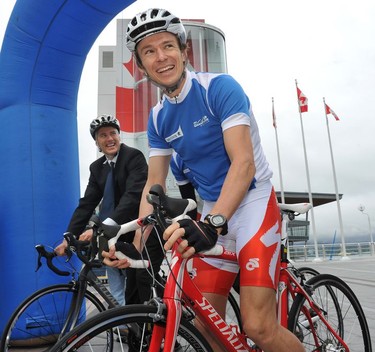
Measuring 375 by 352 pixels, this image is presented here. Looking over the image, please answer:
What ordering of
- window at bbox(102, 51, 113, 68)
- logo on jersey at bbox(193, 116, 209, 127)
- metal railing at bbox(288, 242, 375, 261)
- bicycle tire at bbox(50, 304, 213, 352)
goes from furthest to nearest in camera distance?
window at bbox(102, 51, 113, 68), metal railing at bbox(288, 242, 375, 261), logo on jersey at bbox(193, 116, 209, 127), bicycle tire at bbox(50, 304, 213, 352)

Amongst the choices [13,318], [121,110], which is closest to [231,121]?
[13,318]

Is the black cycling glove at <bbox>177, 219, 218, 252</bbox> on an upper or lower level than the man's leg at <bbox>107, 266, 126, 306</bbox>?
upper

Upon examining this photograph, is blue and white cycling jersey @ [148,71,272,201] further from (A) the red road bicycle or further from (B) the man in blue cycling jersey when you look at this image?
(A) the red road bicycle

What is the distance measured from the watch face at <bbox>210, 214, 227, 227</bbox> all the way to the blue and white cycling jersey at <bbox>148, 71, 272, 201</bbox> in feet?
1.86

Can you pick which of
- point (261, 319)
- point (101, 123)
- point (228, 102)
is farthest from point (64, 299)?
point (228, 102)

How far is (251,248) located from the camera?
2188 mm

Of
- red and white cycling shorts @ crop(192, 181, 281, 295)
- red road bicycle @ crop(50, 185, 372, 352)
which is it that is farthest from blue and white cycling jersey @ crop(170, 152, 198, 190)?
red road bicycle @ crop(50, 185, 372, 352)

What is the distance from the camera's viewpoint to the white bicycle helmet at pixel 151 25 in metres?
2.30

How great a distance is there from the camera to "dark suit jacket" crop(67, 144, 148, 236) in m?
3.64

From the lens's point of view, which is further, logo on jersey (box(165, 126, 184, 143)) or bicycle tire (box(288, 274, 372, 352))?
bicycle tire (box(288, 274, 372, 352))

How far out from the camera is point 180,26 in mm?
2393

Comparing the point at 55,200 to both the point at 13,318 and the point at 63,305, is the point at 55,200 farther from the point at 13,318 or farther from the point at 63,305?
the point at 13,318

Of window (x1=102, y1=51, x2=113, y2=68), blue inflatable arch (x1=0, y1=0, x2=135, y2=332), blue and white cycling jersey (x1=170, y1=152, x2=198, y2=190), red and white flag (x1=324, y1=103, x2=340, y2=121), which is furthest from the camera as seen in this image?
window (x1=102, y1=51, x2=113, y2=68)

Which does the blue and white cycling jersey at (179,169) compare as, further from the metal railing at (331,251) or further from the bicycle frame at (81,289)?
the metal railing at (331,251)
